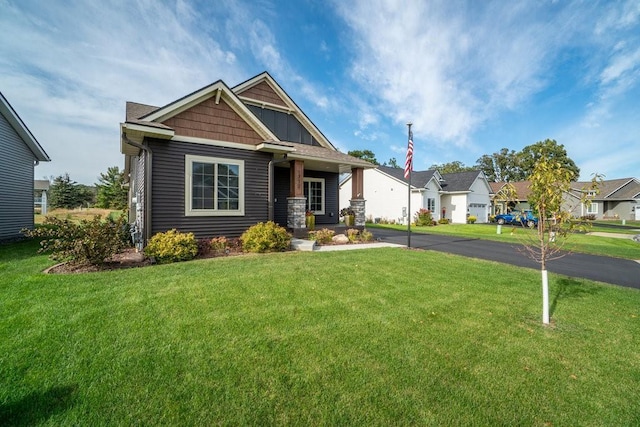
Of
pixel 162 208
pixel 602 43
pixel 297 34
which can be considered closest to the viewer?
pixel 162 208

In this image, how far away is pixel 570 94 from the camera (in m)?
16.3

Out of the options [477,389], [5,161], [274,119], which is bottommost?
[477,389]

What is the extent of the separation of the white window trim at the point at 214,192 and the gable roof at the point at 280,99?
4.98 m

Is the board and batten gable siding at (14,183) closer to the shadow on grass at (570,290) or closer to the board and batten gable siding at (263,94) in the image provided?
the board and batten gable siding at (263,94)

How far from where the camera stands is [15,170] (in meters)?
12.6

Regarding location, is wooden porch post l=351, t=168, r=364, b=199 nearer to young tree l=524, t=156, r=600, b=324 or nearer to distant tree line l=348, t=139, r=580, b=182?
young tree l=524, t=156, r=600, b=324

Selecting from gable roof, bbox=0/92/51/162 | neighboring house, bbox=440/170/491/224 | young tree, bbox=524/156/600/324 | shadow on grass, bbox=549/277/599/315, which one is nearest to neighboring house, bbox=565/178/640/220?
neighboring house, bbox=440/170/491/224

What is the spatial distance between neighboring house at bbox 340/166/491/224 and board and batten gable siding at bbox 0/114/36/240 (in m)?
25.6

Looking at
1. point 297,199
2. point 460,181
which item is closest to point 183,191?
point 297,199

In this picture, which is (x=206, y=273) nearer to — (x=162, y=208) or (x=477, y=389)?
(x=162, y=208)

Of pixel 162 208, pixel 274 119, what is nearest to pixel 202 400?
pixel 162 208

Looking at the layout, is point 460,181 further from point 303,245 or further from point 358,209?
point 303,245

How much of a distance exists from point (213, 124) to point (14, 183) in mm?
11193

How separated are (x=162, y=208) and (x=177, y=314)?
5.70 meters
